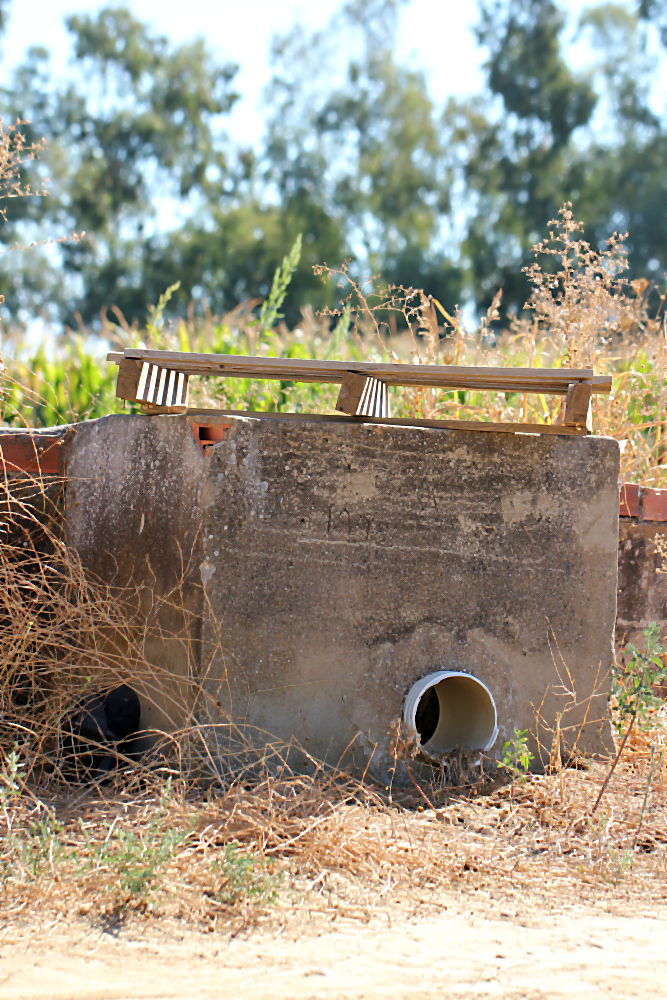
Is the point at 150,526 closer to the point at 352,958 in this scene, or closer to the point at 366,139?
the point at 352,958

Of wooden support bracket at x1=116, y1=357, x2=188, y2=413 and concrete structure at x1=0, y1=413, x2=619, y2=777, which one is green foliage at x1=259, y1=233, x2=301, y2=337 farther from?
concrete structure at x1=0, y1=413, x2=619, y2=777

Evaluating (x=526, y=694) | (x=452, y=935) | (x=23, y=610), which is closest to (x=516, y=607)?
(x=526, y=694)

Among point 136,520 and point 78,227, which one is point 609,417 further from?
point 78,227

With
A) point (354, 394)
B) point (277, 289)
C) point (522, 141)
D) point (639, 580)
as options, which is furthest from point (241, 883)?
point (522, 141)

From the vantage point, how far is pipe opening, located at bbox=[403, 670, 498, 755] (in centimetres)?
325

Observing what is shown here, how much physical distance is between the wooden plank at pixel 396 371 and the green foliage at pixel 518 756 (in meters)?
1.39

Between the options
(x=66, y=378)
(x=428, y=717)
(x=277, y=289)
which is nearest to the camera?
(x=428, y=717)

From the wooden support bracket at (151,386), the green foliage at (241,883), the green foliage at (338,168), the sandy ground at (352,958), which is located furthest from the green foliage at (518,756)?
the green foliage at (338,168)

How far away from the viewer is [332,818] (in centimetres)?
274

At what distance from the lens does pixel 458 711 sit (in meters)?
3.69

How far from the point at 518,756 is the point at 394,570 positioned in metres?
0.90

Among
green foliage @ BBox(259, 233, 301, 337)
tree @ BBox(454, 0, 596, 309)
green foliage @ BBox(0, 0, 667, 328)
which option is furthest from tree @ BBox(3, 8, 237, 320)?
green foliage @ BBox(259, 233, 301, 337)

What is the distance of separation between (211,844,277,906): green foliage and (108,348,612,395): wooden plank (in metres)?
1.76

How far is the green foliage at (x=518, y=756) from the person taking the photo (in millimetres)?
3023
